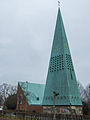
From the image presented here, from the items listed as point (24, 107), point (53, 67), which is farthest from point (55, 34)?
point (24, 107)

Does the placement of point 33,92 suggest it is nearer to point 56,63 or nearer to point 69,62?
point 56,63

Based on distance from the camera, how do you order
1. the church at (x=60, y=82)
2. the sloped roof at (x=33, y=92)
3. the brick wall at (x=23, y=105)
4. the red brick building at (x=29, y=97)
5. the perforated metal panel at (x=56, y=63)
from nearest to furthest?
the church at (x=60, y=82) → the perforated metal panel at (x=56, y=63) → the brick wall at (x=23, y=105) → the red brick building at (x=29, y=97) → the sloped roof at (x=33, y=92)

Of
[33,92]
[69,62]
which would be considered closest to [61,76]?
[69,62]

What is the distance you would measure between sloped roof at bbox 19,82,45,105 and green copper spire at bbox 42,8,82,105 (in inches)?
404

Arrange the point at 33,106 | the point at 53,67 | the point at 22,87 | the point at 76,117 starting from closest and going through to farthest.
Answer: the point at 76,117, the point at 53,67, the point at 33,106, the point at 22,87

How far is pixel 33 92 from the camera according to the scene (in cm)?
4362

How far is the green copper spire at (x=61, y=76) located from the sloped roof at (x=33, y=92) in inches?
404

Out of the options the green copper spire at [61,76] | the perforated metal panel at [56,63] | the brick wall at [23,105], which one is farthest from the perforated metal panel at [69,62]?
the brick wall at [23,105]

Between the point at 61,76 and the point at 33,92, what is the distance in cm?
1538

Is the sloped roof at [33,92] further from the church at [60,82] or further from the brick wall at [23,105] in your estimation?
the church at [60,82]

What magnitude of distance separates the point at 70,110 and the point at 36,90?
19.1 meters

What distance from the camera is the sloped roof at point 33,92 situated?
41.0 metres

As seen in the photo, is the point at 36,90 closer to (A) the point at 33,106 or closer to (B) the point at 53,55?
(A) the point at 33,106

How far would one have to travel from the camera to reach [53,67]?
3272cm
